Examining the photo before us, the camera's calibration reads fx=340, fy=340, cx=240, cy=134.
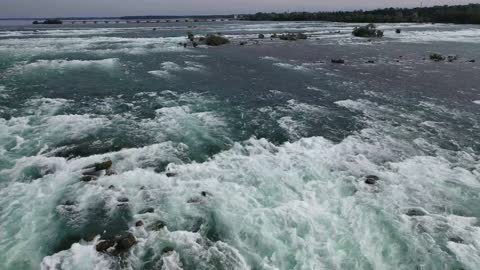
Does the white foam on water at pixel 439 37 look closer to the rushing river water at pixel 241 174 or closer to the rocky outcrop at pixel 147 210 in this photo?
the rushing river water at pixel 241 174

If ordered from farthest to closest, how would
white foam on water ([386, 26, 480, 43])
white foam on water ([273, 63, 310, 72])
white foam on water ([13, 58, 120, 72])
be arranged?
white foam on water ([386, 26, 480, 43])
white foam on water ([273, 63, 310, 72])
white foam on water ([13, 58, 120, 72])

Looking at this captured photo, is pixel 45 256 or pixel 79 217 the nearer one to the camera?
pixel 45 256

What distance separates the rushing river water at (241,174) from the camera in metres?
11.1

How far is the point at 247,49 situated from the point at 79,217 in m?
47.3

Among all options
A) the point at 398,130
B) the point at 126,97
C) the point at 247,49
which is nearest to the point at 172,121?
the point at 126,97

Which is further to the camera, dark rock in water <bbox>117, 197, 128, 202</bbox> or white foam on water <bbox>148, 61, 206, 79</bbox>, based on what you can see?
white foam on water <bbox>148, 61, 206, 79</bbox>

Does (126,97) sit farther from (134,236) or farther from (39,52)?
(39,52)

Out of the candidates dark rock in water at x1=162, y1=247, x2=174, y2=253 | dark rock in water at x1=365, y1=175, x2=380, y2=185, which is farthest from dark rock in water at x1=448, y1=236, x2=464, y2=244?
dark rock in water at x1=162, y1=247, x2=174, y2=253

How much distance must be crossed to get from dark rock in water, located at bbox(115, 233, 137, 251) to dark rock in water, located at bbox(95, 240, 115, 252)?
0.21 meters

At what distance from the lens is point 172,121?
22047mm

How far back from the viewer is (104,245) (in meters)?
10.8

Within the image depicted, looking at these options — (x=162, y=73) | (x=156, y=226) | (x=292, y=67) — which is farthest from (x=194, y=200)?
(x=292, y=67)

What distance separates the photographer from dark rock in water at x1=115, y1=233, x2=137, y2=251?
1080 centimetres

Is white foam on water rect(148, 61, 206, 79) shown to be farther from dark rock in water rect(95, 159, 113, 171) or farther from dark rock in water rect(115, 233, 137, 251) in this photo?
dark rock in water rect(115, 233, 137, 251)
